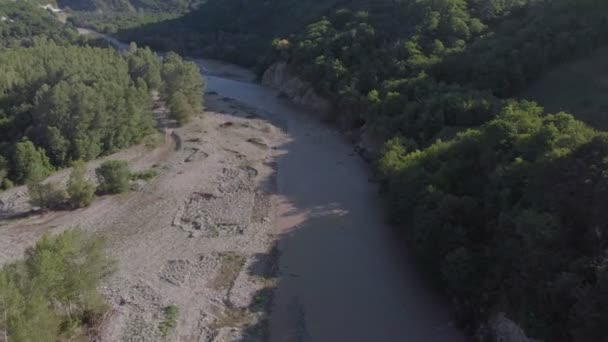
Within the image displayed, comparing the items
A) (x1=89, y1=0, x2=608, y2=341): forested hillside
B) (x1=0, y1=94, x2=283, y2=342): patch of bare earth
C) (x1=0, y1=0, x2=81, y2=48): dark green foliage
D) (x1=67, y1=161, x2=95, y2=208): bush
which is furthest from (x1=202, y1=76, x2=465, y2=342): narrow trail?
(x1=0, y1=0, x2=81, y2=48): dark green foliage

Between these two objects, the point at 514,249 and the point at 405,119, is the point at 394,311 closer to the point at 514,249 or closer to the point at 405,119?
the point at 514,249

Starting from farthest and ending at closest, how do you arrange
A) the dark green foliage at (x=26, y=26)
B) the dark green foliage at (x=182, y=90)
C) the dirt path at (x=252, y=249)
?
the dark green foliage at (x=26, y=26) < the dark green foliage at (x=182, y=90) < the dirt path at (x=252, y=249)

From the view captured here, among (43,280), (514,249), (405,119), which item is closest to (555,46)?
(405,119)

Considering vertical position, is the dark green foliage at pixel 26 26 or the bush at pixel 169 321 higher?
the dark green foliage at pixel 26 26

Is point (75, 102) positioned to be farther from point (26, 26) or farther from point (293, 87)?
point (26, 26)

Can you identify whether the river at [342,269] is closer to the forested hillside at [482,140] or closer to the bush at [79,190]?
the forested hillside at [482,140]

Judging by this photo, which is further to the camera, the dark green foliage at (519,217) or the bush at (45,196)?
the bush at (45,196)

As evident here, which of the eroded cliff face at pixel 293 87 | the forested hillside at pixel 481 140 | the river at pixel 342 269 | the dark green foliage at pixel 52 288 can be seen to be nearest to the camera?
the dark green foliage at pixel 52 288

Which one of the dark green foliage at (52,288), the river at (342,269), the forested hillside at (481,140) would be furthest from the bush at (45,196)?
the forested hillside at (481,140)
